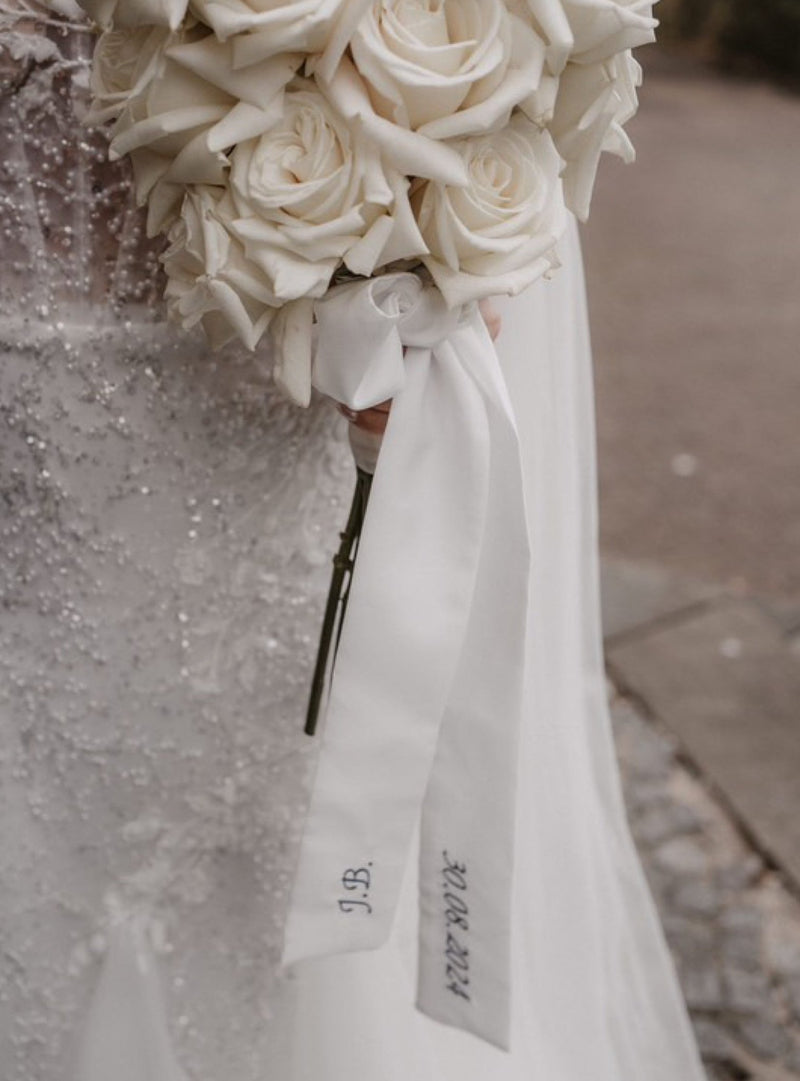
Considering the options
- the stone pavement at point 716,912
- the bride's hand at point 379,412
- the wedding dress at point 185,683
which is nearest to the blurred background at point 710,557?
the stone pavement at point 716,912

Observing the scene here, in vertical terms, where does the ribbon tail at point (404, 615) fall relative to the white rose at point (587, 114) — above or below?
below

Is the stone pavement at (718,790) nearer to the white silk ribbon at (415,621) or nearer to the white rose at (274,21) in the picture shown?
the white silk ribbon at (415,621)

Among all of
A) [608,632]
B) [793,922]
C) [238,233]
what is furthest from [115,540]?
[608,632]

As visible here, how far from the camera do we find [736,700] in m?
2.96

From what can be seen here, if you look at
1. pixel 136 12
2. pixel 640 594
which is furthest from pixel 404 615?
pixel 640 594

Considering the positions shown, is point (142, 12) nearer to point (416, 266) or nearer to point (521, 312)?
point (416, 266)

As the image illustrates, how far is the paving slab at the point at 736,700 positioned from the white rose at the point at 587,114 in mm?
1765

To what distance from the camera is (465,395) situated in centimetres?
112

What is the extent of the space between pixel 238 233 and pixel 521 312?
1.36 feet

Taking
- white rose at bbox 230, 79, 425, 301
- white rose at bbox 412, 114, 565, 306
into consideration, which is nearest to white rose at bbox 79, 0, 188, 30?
white rose at bbox 230, 79, 425, 301

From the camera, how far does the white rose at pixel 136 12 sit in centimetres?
90

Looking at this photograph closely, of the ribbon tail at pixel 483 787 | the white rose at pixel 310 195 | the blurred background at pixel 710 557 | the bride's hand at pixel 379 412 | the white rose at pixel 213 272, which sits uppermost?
the white rose at pixel 310 195

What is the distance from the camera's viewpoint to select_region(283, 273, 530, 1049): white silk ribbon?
42.6 inches

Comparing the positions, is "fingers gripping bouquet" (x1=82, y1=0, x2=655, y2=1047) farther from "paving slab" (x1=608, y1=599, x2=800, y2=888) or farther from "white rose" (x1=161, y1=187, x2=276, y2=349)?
"paving slab" (x1=608, y1=599, x2=800, y2=888)
